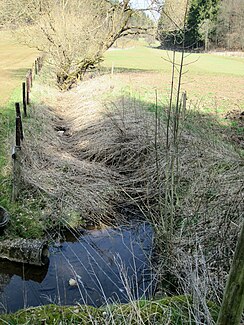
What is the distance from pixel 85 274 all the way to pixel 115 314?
214 centimetres

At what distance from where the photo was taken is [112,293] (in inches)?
174

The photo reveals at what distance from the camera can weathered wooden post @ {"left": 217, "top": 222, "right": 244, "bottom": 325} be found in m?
1.72

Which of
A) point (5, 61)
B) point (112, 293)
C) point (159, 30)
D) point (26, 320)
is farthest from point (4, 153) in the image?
point (5, 61)

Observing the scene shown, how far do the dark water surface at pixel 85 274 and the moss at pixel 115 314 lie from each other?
996mm

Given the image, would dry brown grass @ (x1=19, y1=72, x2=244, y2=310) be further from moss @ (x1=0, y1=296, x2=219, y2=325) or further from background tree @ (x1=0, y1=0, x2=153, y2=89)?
background tree @ (x1=0, y1=0, x2=153, y2=89)

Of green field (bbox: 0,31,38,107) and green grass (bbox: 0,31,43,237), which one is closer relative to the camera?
green grass (bbox: 0,31,43,237)

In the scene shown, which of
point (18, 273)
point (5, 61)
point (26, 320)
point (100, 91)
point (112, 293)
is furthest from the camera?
point (5, 61)

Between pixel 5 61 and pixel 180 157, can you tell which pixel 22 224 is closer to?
pixel 180 157

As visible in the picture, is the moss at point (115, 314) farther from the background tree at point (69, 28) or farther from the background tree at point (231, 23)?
the background tree at point (231, 23)

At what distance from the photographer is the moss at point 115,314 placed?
268cm

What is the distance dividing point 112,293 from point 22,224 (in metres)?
2.02

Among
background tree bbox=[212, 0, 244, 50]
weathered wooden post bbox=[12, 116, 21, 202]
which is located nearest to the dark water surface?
weathered wooden post bbox=[12, 116, 21, 202]

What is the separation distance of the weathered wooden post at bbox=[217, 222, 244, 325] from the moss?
77 cm

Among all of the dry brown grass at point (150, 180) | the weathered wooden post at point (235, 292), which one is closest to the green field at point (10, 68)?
the dry brown grass at point (150, 180)
